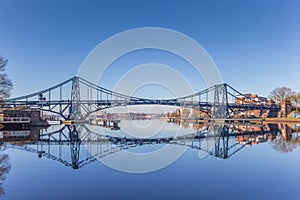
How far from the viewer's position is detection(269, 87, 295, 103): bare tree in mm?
81688

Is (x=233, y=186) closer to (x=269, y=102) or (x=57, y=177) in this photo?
(x=57, y=177)

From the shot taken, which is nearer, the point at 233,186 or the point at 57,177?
the point at 233,186

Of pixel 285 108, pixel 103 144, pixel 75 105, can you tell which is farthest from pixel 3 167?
pixel 285 108

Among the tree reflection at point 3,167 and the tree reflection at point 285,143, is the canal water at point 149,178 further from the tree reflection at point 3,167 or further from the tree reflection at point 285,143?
the tree reflection at point 285,143

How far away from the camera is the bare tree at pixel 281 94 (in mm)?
81688

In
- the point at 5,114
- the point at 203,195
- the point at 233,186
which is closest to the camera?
the point at 203,195

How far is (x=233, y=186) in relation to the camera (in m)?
8.54

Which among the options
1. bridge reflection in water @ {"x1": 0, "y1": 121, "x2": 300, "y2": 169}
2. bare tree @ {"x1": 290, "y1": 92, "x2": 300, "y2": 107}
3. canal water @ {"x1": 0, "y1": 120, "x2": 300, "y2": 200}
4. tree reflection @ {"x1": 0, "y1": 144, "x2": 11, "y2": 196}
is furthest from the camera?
bare tree @ {"x1": 290, "y1": 92, "x2": 300, "y2": 107}

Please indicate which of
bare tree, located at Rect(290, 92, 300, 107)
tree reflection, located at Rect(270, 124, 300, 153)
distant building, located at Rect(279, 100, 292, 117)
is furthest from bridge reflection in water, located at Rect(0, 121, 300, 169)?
bare tree, located at Rect(290, 92, 300, 107)

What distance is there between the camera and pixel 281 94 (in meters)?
83.8

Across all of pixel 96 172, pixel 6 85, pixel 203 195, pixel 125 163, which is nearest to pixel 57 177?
pixel 96 172

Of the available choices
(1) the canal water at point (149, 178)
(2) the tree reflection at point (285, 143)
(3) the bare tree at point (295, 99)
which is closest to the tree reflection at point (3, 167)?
(1) the canal water at point (149, 178)

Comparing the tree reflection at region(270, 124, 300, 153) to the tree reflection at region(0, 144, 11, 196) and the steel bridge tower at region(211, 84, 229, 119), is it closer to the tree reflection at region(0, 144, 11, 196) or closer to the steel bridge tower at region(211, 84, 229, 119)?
the tree reflection at region(0, 144, 11, 196)

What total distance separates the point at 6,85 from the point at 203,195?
3607cm
